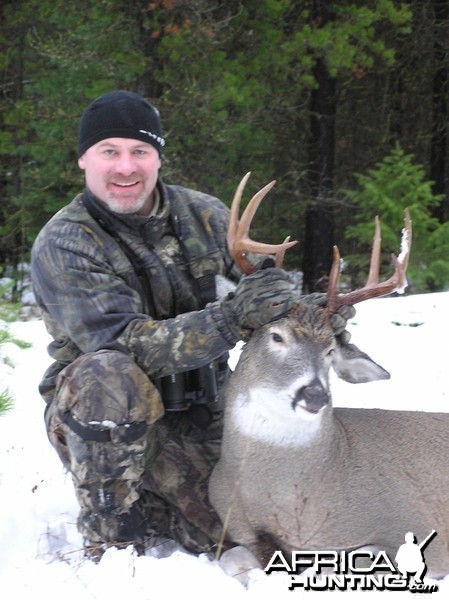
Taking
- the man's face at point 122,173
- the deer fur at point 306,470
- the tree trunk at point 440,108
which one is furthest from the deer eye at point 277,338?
the tree trunk at point 440,108

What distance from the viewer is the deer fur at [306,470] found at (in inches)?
127

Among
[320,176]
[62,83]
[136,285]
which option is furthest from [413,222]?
[136,285]

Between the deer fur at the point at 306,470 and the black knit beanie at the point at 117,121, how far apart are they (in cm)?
112

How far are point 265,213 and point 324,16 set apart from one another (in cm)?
289

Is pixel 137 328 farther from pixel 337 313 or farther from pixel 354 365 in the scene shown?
pixel 354 365

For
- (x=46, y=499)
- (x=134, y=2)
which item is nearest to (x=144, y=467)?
(x=46, y=499)

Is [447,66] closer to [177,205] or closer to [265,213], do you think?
[265,213]

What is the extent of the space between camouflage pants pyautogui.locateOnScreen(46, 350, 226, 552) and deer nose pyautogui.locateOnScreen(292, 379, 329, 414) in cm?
62

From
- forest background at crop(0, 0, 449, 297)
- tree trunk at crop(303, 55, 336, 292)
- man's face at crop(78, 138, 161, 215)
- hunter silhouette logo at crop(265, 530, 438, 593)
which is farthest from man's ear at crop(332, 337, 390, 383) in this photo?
tree trunk at crop(303, 55, 336, 292)

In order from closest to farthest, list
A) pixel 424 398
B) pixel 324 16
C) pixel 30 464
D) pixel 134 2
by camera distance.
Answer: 1. pixel 30 464
2. pixel 424 398
3. pixel 134 2
4. pixel 324 16

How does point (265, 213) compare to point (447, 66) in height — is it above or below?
below

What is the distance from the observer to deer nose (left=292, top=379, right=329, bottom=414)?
10.0ft

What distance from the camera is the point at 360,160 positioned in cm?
1443

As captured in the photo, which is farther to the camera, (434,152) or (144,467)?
(434,152)
